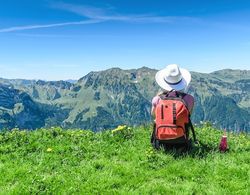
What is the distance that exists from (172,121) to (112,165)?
267 cm

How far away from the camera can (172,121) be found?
13.8 m

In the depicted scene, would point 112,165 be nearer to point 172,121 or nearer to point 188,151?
point 172,121

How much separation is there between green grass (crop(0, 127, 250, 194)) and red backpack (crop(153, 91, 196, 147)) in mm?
574

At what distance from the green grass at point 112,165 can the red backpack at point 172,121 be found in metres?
0.57

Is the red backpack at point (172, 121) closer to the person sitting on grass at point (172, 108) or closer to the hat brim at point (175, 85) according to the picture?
the person sitting on grass at point (172, 108)

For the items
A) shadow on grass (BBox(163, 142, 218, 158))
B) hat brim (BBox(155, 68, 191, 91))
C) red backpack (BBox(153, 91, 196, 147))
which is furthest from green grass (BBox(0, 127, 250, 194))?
hat brim (BBox(155, 68, 191, 91))

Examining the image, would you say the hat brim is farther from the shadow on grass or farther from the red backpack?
the shadow on grass

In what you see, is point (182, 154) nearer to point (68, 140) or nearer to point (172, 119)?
point (172, 119)

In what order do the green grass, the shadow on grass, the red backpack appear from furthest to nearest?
the shadow on grass
the red backpack
the green grass

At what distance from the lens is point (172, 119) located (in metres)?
13.8

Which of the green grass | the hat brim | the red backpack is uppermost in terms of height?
the hat brim

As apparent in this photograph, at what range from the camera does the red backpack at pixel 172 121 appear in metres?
13.8

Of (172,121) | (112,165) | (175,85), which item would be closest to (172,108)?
(172,121)

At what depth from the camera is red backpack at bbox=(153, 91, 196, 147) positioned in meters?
13.8
